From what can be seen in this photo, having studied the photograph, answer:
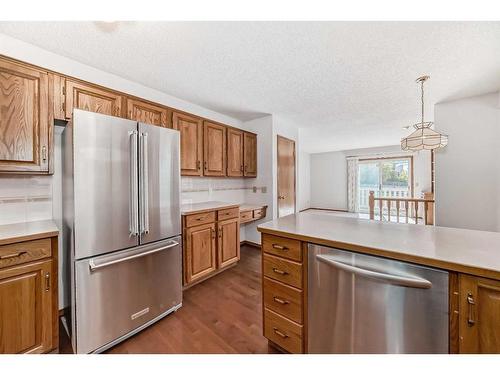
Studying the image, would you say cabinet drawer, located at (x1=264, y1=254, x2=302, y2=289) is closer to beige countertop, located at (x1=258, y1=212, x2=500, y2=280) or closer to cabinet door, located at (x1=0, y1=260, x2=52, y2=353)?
beige countertop, located at (x1=258, y1=212, x2=500, y2=280)

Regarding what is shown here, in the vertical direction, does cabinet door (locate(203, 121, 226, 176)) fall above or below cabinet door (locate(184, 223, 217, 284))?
above

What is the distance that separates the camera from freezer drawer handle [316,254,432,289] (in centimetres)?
92

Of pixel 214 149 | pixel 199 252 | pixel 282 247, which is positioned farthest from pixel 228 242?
pixel 282 247

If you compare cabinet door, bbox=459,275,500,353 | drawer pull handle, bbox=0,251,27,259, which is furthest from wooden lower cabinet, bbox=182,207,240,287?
cabinet door, bbox=459,275,500,353

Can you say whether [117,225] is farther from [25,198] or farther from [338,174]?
[338,174]

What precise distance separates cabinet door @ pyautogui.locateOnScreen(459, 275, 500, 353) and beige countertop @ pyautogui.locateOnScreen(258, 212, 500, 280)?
0.05m

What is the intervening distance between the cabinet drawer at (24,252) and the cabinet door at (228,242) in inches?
63.1

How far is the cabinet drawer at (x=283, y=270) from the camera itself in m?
1.30

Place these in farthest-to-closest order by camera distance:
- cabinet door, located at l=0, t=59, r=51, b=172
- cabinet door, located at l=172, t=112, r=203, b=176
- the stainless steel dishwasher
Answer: cabinet door, located at l=172, t=112, r=203, b=176 < cabinet door, located at l=0, t=59, r=51, b=172 < the stainless steel dishwasher

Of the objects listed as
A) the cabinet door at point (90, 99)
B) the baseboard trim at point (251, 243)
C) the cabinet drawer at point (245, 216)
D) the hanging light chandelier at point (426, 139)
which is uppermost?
the cabinet door at point (90, 99)

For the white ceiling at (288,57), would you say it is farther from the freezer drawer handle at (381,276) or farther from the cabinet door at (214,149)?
the freezer drawer handle at (381,276)

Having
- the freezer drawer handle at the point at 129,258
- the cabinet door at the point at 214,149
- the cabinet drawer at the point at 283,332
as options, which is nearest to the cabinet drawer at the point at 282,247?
the cabinet drawer at the point at 283,332
